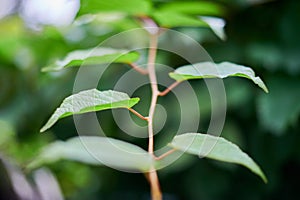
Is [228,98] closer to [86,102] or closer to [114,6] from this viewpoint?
[114,6]

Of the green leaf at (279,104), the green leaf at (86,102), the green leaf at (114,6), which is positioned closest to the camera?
the green leaf at (86,102)

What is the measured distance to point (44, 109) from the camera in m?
0.70

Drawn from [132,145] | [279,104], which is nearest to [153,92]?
[132,145]

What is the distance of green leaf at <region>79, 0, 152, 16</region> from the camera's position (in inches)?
14.2

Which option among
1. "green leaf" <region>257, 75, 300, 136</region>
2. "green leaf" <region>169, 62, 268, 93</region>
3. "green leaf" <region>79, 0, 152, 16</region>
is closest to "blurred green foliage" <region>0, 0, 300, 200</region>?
"green leaf" <region>257, 75, 300, 136</region>

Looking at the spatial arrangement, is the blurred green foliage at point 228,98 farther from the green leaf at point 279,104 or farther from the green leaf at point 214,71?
the green leaf at point 214,71

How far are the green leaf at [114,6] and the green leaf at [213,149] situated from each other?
165mm

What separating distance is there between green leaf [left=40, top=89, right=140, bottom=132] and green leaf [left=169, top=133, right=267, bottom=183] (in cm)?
4

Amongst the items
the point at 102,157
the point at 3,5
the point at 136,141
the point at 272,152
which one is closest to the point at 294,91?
the point at 272,152

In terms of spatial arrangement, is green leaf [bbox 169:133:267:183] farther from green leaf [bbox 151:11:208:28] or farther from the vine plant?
green leaf [bbox 151:11:208:28]

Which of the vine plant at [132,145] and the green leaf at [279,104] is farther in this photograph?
the green leaf at [279,104]

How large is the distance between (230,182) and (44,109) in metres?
0.32

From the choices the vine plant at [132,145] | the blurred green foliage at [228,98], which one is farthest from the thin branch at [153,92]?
the blurred green foliage at [228,98]

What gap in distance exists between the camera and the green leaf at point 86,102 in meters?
0.22
